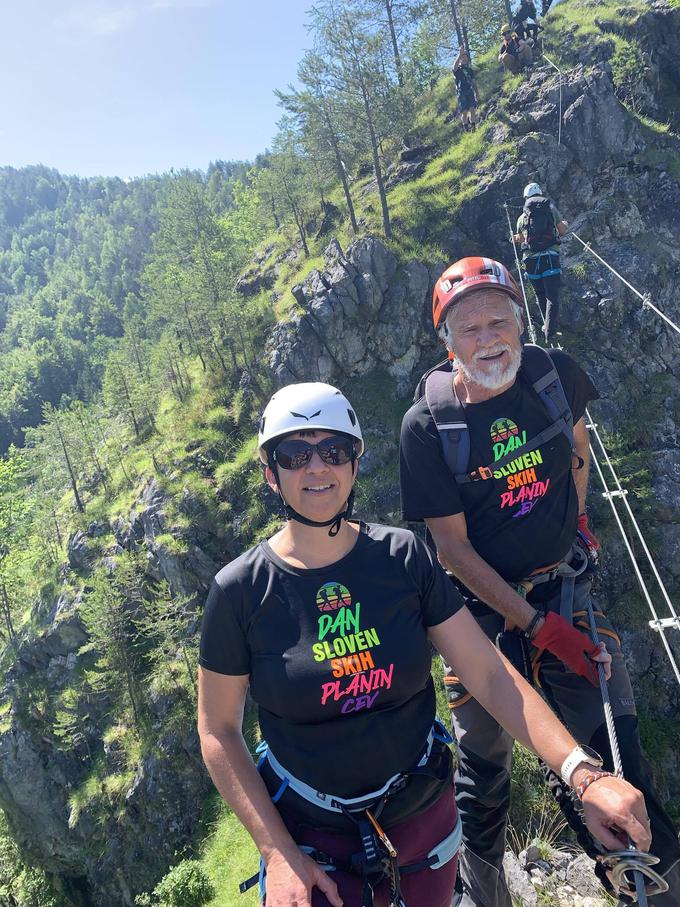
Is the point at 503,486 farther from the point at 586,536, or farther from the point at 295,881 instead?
the point at 295,881

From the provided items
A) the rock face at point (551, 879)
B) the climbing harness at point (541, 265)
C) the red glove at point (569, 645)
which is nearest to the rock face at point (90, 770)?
the climbing harness at point (541, 265)

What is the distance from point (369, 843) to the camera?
8.21ft

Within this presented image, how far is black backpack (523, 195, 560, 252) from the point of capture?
1173 centimetres

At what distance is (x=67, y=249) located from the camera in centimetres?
18462

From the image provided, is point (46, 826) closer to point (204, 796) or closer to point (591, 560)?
point (204, 796)

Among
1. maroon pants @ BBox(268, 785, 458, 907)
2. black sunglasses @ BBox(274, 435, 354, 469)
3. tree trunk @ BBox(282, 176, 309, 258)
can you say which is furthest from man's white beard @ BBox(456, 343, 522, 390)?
tree trunk @ BBox(282, 176, 309, 258)

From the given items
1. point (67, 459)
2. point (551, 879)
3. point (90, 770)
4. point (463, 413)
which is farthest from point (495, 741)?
point (67, 459)

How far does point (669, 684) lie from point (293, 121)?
3242 cm

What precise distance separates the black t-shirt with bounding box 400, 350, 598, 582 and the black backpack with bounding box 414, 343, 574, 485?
4 centimetres

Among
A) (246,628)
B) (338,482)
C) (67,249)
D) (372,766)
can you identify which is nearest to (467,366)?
(338,482)

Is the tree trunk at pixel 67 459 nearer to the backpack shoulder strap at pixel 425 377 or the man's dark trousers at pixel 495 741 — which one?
the backpack shoulder strap at pixel 425 377

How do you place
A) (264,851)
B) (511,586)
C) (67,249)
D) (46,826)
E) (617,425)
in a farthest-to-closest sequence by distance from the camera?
(67,249) < (46,826) < (617,425) < (511,586) < (264,851)

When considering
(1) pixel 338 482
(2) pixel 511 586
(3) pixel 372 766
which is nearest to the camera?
(3) pixel 372 766

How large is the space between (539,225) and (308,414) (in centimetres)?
1127
